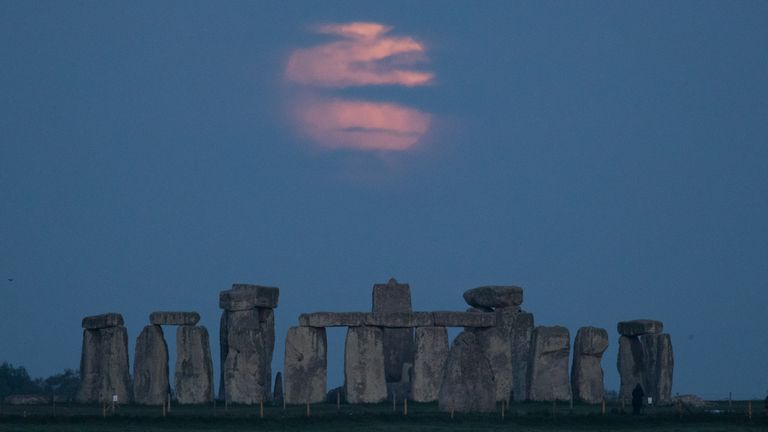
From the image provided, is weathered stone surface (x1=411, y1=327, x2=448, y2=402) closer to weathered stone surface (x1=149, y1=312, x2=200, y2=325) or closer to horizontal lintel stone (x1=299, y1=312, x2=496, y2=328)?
horizontal lintel stone (x1=299, y1=312, x2=496, y2=328)

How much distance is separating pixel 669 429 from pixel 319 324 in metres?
12.9

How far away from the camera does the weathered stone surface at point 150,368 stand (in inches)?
1866

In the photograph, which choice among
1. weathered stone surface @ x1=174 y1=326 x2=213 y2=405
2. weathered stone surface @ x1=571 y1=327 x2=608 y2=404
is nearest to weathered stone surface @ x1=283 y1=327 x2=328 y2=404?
weathered stone surface @ x1=174 y1=326 x2=213 y2=405

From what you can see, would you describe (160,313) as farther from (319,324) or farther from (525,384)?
(525,384)

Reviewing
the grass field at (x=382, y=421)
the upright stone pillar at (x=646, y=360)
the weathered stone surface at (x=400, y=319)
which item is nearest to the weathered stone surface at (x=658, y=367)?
the upright stone pillar at (x=646, y=360)

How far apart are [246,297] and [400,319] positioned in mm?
4291

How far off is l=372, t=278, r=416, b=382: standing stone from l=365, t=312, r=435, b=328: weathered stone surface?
4.50 meters

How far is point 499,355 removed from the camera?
48.2 meters

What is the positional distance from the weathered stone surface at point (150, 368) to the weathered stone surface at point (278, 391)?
3.11m


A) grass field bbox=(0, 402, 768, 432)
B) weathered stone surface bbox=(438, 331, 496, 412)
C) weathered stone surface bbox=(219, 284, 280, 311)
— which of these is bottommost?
grass field bbox=(0, 402, 768, 432)

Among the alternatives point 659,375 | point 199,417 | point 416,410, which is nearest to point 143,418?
point 199,417

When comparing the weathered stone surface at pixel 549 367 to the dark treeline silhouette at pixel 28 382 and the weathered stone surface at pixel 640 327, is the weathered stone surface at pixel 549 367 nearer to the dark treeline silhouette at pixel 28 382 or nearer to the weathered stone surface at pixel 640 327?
the weathered stone surface at pixel 640 327

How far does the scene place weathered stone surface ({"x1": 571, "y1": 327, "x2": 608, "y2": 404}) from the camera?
48125mm

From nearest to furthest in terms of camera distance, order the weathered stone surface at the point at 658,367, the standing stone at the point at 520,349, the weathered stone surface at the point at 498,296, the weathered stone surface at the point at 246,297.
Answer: the weathered stone surface at the point at 658,367 < the weathered stone surface at the point at 246,297 < the standing stone at the point at 520,349 < the weathered stone surface at the point at 498,296
